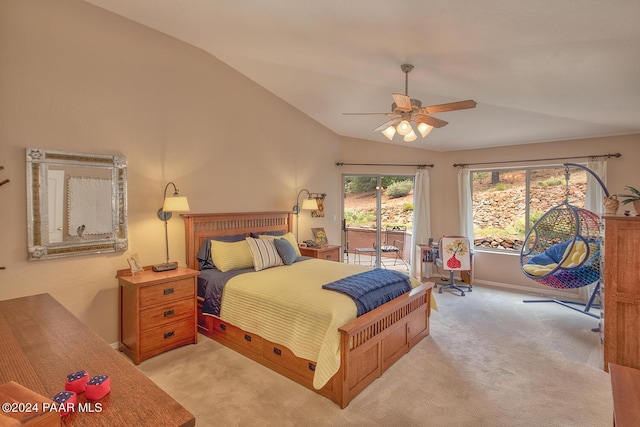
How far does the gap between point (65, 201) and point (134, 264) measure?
0.81 metres

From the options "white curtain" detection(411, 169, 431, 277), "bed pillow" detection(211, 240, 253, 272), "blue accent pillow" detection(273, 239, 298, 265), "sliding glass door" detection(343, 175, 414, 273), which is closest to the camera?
"bed pillow" detection(211, 240, 253, 272)

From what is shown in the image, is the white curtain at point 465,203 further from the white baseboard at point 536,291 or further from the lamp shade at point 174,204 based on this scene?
the lamp shade at point 174,204

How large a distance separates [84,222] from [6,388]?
255 cm

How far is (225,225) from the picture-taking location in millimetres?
4219

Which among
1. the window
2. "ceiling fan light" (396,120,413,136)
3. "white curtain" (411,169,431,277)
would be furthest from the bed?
the window

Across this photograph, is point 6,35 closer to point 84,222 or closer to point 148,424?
point 84,222

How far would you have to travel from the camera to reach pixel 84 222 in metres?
3.01

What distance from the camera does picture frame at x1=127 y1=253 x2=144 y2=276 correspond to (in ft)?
10.4

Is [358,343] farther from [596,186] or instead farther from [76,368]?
[596,186]

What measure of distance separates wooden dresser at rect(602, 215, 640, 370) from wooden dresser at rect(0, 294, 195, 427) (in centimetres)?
→ 351

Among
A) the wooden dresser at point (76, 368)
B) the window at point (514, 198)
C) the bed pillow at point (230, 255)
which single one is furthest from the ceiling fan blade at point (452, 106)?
the window at point (514, 198)

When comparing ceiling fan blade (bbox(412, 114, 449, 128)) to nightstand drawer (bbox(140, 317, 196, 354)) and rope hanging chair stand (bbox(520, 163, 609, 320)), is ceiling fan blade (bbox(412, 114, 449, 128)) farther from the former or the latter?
nightstand drawer (bbox(140, 317, 196, 354))

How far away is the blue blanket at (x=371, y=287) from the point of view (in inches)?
109

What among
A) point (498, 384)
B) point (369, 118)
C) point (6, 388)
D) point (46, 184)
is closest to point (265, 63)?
point (369, 118)
